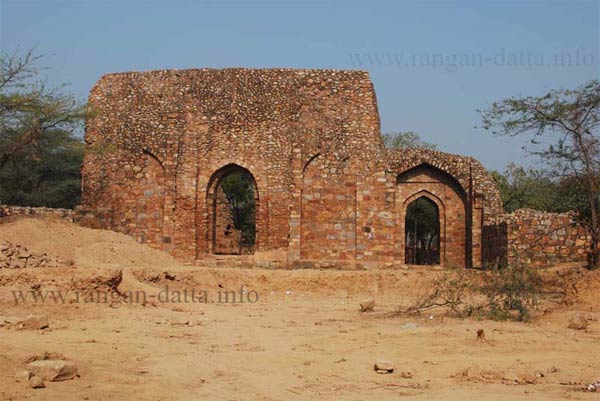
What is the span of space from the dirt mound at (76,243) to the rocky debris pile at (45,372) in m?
8.80

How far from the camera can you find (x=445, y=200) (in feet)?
74.9

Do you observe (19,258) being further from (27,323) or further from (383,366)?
(383,366)

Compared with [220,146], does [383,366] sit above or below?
below

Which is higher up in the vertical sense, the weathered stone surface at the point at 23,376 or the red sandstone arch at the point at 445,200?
the red sandstone arch at the point at 445,200

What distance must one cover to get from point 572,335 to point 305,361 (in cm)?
405

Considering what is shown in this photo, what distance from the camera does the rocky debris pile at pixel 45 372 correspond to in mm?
6605

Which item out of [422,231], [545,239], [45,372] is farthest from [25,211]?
[422,231]

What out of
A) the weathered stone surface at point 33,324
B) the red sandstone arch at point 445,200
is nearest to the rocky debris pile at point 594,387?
the weathered stone surface at point 33,324

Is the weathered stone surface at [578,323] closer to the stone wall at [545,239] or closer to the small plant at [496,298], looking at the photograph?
the small plant at [496,298]

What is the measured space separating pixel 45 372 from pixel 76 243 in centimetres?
1119

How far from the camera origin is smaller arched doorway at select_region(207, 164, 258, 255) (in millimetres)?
21484

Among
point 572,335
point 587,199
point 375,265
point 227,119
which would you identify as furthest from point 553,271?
point 227,119

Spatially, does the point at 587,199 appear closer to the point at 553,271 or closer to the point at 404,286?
the point at 553,271

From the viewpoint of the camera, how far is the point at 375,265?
66.8 ft
